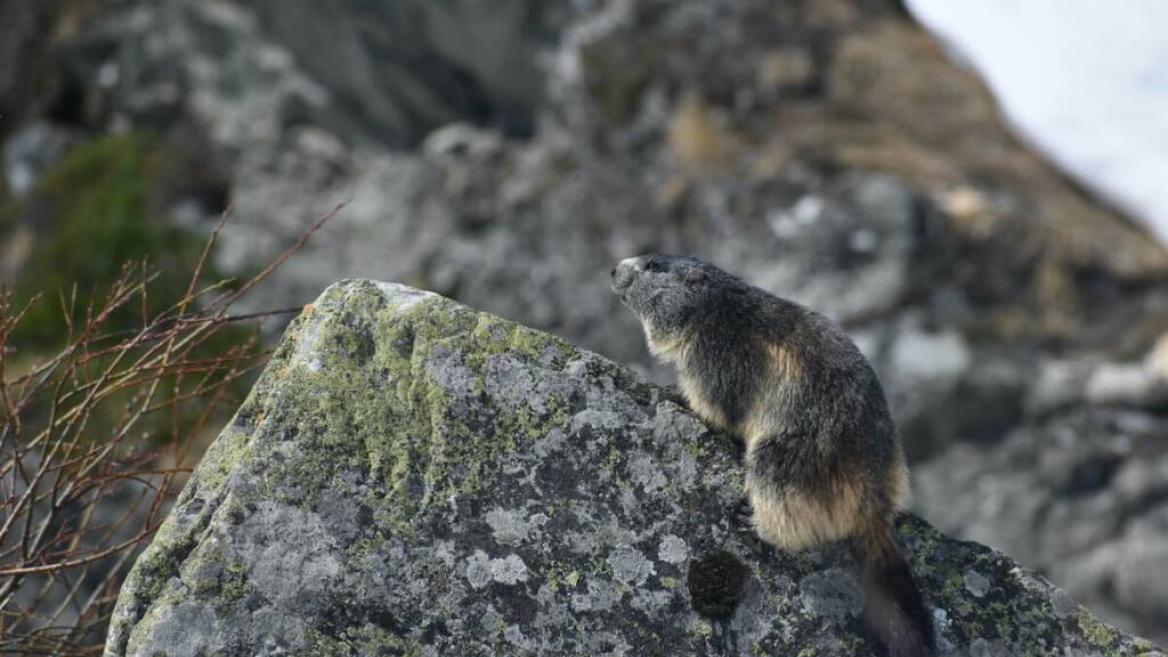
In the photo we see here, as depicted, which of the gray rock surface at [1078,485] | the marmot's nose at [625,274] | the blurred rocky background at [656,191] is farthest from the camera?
the blurred rocky background at [656,191]

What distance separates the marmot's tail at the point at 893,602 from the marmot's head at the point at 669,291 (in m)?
1.69

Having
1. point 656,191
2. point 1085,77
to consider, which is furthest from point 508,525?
point 1085,77

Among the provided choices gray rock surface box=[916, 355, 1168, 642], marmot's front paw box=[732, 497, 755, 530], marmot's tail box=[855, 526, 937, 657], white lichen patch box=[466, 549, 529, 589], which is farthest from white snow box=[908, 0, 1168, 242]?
white lichen patch box=[466, 549, 529, 589]

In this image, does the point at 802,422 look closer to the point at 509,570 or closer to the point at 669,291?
the point at 669,291

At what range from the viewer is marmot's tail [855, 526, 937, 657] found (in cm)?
521

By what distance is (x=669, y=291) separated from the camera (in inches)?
273

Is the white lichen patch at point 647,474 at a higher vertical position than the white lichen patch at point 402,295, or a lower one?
lower

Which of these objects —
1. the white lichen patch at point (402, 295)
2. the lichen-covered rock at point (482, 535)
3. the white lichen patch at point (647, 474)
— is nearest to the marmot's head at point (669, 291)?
the lichen-covered rock at point (482, 535)

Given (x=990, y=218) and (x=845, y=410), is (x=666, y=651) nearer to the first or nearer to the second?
(x=845, y=410)

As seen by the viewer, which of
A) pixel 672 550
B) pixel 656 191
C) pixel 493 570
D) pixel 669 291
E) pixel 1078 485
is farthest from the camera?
pixel 656 191

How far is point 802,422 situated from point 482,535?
1.55 metres

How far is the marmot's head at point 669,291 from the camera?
6715 millimetres

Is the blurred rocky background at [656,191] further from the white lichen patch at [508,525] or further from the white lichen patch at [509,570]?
the white lichen patch at [509,570]

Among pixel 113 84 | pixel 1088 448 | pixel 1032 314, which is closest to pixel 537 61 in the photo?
pixel 113 84
